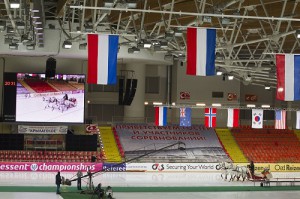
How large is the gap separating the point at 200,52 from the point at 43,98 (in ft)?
74.2

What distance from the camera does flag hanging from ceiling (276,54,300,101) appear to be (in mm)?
19359

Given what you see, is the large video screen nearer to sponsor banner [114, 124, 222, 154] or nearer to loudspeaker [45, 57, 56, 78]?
loudspeaker [45, 57, 56, 78]

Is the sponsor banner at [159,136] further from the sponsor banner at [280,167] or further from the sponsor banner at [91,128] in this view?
the sponsor banner at [280,167]

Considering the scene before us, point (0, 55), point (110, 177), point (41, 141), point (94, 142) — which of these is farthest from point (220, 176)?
point (0, 55)

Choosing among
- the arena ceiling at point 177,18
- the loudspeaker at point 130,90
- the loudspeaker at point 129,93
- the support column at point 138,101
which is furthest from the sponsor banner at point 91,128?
the arena ceiling at point 177,18

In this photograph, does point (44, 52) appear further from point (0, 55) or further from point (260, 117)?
point (260, 117)

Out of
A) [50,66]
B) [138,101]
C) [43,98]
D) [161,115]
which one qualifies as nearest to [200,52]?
[50,66]

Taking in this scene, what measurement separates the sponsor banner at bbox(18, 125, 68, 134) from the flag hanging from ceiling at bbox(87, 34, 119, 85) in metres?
22.0

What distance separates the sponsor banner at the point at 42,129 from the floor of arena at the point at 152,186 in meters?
5.63

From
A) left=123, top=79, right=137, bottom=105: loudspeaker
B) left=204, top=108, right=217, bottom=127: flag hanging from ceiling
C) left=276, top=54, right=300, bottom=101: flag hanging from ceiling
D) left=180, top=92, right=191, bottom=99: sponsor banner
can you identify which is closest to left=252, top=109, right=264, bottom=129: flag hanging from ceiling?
left=204, top=108, right=217, bottom=127: flag hanging from ceiling

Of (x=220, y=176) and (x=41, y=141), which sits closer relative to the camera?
(x=220, y=176)

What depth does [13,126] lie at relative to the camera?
41812 millimetres

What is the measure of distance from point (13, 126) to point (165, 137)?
460 inches

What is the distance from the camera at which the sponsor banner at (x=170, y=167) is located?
3819cm
